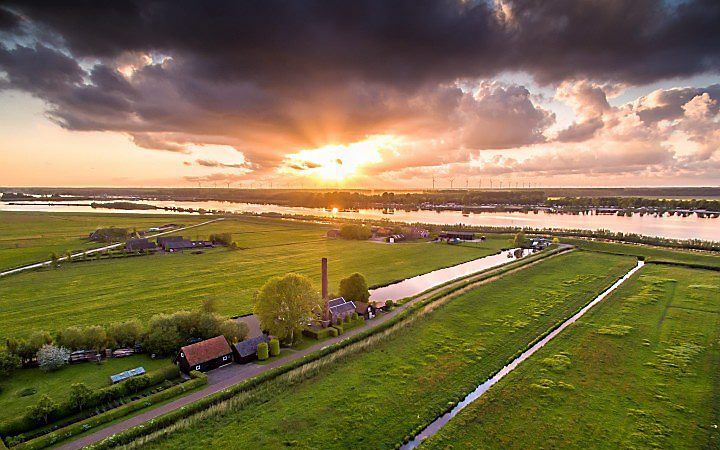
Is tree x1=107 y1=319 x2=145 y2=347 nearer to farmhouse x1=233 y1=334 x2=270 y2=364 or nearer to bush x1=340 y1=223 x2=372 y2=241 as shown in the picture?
farmhouse x1=233 y1=334 x2=270 y2=364

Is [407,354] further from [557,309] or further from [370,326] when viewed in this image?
[557,309]

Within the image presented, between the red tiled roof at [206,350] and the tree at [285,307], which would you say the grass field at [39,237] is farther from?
the tree at [285,307]

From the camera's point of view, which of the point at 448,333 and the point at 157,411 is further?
the point at 448,333

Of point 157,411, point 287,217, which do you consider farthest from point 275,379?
point 287,217

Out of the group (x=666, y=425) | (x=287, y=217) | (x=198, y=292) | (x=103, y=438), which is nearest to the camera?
(x=103, y=438)

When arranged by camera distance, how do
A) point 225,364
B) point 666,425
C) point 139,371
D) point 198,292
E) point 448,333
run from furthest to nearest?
point 198,292 < point 448,333 < point 225,364 < point 139,371 < point 666,425

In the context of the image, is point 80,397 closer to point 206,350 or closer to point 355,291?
point 206,350
